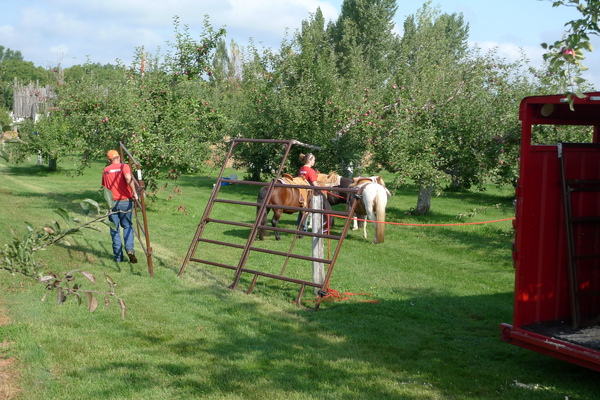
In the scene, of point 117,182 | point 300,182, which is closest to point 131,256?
point 117,182

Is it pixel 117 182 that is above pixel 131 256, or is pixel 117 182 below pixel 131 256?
above

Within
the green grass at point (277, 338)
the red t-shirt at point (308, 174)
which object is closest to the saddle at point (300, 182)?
the red t-shirt at point (308, 174)

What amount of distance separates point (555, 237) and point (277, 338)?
310 centimetres

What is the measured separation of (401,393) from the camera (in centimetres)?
552

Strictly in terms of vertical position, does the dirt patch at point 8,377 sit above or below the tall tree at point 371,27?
below

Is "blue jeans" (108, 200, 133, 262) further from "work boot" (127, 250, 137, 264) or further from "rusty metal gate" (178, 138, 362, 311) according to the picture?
"rusty metal gate" (178, 138, 362, 311)

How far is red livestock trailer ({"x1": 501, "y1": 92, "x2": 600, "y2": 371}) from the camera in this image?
606 centimetres

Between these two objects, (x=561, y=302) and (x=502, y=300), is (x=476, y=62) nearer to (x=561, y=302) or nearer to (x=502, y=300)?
(x=502, y=300)

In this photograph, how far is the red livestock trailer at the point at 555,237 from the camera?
19.9 ft

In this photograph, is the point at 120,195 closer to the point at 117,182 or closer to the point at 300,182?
the point at 117,182

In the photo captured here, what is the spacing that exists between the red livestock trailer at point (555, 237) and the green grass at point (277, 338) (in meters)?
0.44

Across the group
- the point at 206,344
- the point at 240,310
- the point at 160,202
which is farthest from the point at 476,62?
the point at 206,344

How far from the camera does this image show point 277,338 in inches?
279

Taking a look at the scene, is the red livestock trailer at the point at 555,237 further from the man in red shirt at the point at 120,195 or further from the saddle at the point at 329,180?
the saddle at the point at 329,180
